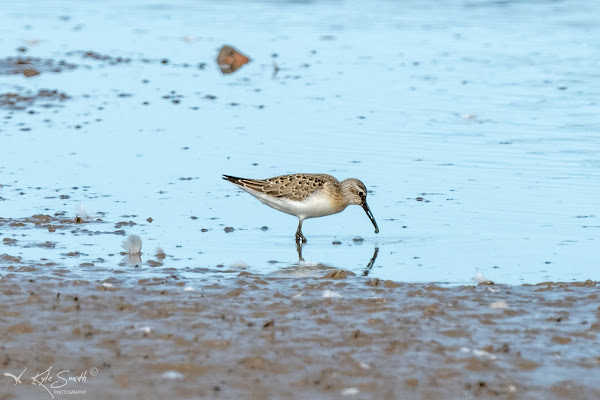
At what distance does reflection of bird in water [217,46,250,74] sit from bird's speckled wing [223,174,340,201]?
9381 millimetres

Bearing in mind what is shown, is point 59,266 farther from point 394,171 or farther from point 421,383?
point 394,171

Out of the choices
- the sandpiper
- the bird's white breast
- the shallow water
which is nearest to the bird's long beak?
the sandpiper

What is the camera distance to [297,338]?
316 inches

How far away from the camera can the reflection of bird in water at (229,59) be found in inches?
838

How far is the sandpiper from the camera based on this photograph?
38.8 ft

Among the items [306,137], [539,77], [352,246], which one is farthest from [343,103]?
[352,246]

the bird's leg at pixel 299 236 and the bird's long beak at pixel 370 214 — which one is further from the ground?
the bird's long beak at pixel 370 214

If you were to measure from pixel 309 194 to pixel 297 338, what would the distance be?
3938 mm

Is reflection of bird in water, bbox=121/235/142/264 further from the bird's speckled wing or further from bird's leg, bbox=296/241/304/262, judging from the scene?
the bird's speckled wing

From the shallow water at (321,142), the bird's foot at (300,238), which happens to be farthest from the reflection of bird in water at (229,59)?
the bird's foot at (300,238)

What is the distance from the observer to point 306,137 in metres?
15.8
